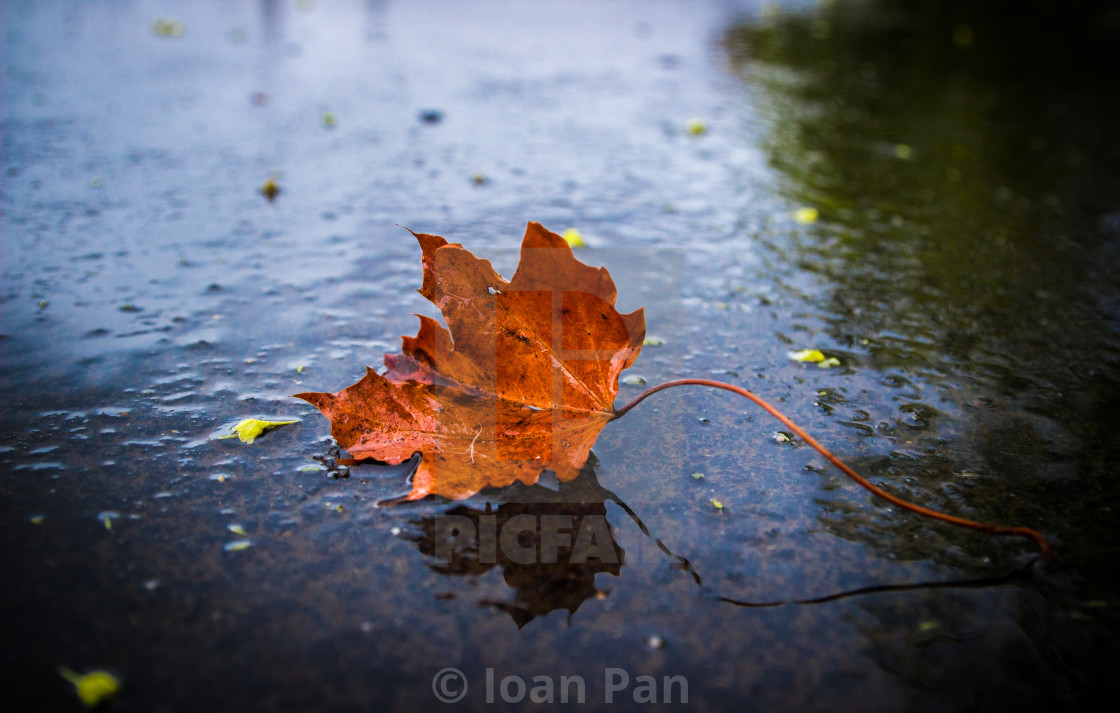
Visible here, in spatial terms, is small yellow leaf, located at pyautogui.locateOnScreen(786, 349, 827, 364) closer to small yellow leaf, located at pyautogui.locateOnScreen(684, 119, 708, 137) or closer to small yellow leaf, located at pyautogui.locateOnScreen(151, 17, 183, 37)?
small yellow leaf, located at pyautogui.locateOnScreen(684, 119, 708, 137)

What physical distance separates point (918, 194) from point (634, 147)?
5.47 feet

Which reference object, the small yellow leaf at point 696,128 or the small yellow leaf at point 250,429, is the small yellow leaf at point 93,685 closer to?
the small yellow leaf at point 250,429

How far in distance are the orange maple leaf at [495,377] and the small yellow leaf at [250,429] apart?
0.29 m

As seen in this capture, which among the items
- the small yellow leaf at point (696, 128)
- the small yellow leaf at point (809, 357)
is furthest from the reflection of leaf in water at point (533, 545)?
the small yellow leaf at point (696, 128)

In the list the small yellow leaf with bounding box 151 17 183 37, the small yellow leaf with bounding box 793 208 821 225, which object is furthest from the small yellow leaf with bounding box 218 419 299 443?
the small yellow leaf with bounding box 151 17 183 37

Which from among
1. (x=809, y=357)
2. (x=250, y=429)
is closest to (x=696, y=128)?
(x=809, y=357)

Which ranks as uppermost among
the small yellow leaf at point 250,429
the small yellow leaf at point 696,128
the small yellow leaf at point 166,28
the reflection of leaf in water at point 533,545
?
the small yellow leaf at point 166,28

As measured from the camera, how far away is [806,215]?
327 centimetres

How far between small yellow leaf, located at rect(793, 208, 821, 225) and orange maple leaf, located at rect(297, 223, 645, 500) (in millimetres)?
2100

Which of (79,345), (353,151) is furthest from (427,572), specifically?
(353,151)

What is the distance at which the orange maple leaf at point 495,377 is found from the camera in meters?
1.44

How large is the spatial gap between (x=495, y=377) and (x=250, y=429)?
66cm

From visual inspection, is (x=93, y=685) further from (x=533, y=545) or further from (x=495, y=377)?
(x=495, y=377)

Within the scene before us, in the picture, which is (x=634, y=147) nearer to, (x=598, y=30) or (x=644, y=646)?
(x=644, y=646)
